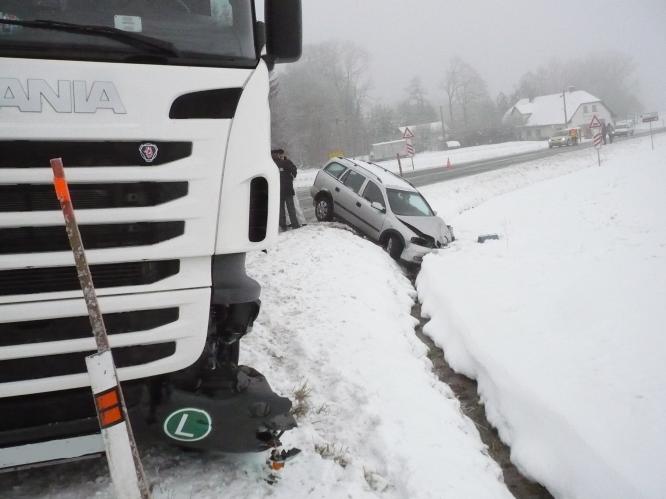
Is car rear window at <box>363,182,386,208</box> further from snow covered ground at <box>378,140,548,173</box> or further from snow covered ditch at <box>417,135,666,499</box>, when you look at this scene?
snow covered ground at <box>378,140,548,173</box>

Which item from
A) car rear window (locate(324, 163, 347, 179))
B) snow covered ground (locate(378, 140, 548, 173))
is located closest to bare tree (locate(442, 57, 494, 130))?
snow covered ground (locate(378, 140, 548, 173))

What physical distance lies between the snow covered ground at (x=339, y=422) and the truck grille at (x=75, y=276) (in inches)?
46.2

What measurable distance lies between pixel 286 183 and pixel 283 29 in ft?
23.7

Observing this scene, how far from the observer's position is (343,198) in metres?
11.2

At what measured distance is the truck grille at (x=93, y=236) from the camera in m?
2.04

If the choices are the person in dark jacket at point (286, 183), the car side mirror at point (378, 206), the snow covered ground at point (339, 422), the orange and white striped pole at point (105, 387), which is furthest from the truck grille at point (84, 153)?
the car side mirror at point (378, 206)

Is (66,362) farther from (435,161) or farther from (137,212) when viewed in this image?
(435,161)

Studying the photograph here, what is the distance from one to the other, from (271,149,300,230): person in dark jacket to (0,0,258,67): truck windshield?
23.5 ft

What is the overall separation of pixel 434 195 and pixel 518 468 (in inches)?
627

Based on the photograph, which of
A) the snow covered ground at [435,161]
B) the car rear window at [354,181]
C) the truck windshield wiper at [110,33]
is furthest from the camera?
the snow covered ground at [435,161]

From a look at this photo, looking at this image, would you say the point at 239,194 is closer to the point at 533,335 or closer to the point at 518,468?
the point at 518,468

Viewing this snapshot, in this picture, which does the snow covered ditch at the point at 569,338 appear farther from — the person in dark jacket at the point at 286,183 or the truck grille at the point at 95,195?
the truck grille at the point at 95,195

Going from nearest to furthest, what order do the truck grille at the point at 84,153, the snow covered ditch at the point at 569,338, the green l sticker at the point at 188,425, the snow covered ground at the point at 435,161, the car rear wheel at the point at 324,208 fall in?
the truck grille at the point at 84,153, the green l sticker at the point at 188,425, the snow covered ditch at the point at 569,338, the car rear wheel at the point at 324,208, the snow covered ground at the point at 435,161

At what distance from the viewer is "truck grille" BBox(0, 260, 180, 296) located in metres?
2.07
